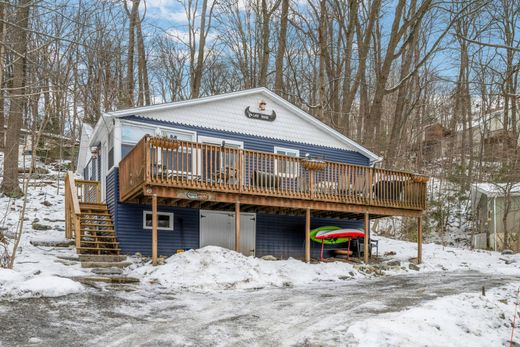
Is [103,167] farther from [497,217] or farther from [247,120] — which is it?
[497,217]

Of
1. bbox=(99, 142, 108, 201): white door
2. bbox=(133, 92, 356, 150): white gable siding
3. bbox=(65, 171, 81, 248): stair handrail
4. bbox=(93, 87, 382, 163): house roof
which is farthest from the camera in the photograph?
bbox=(99, 142, 108, 201): white door

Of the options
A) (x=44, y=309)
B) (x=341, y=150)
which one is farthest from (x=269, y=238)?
(x=44, y=309)

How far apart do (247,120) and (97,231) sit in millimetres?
5866

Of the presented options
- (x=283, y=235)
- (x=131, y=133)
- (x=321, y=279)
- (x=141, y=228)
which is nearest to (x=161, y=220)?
(x=141, y=228)

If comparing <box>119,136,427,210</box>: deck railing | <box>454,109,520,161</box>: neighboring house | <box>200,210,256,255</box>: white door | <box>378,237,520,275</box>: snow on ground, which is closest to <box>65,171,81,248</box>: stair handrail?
<box>119,136,427,210</box>: deck railing

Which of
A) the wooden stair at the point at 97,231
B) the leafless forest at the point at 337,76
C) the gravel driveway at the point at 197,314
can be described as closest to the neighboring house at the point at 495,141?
the leafless forest at the point at 337,76

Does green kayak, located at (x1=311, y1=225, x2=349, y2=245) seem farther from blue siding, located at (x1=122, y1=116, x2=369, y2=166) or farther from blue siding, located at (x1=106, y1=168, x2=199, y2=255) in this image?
blue siding, located at (x1=106, y1=168, x2=199, y2=255)

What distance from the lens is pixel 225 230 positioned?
51.9 feet

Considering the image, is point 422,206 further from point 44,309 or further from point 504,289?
point 44,309

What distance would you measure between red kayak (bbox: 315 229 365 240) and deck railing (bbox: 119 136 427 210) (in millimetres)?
1248

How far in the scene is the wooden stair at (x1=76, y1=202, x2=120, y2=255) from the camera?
13.3m

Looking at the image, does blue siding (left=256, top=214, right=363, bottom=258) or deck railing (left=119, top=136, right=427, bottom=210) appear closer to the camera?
deck railing (left=119, top=136, right=427, bottom=210)

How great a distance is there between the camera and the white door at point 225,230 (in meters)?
15.4

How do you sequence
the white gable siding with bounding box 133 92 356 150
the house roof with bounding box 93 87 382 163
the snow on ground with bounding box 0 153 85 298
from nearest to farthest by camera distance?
the snow on ground with bounding box 0 153 85 298 → the house roof with bounding box 93 87 382 163 → the white gable siding with bounding box 133 92 356 150
